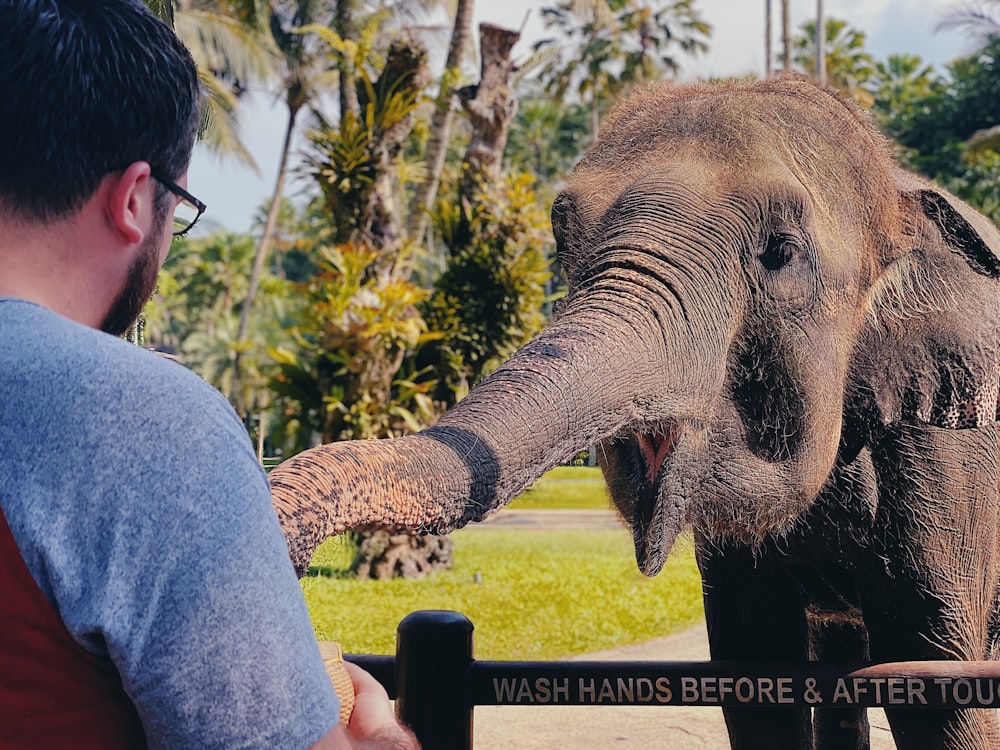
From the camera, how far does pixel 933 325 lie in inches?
108

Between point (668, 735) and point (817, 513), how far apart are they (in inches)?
114

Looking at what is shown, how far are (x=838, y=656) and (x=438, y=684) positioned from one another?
181 centimetres

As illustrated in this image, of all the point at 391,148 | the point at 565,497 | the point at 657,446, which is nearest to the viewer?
the point at 657,446

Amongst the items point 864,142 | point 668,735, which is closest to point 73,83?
point 864,142

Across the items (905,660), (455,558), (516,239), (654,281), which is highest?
(516,239)

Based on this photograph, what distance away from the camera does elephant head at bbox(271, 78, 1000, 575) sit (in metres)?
1.94

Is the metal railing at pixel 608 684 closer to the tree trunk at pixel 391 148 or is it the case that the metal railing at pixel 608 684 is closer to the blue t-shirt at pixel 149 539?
the blue t-shirt at pixel 149 539

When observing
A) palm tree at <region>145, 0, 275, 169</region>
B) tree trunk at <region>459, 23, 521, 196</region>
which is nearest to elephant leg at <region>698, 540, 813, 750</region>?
tree trunk at <region>459, 23, 521, 196</region>

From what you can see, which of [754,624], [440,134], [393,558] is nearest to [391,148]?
→ [440,134]

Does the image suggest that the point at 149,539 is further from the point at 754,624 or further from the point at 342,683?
the point at 754,624

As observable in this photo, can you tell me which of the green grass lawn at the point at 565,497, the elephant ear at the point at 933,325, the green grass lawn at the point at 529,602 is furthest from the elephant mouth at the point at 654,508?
the green grass lawn at the point at 565,497

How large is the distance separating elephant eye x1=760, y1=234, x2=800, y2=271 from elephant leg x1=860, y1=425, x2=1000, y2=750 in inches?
27.9

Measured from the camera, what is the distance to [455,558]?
1402 centimetres

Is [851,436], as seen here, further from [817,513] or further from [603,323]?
[603,323]
